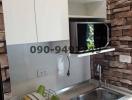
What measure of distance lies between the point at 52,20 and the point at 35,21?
168 millimetres

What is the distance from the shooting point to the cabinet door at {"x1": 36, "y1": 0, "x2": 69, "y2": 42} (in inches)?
49.5

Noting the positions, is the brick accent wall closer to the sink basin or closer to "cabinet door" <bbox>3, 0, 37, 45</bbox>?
the sink basin

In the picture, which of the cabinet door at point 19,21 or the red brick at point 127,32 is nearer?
the cabinet door at point 19,21

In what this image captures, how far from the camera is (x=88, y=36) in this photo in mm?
1541

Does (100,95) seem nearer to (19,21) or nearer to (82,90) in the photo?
(82,90)

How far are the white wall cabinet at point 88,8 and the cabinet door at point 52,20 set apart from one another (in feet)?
1.43

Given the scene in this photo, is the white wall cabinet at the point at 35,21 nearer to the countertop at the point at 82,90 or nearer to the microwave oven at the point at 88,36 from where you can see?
the microwave oven at the point at 88,36

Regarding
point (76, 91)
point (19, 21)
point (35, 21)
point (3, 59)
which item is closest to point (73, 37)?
point (35, 21)

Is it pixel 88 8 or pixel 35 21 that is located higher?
pixel 88 8

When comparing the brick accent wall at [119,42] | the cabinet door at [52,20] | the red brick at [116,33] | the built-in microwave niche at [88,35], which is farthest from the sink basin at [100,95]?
the cabinet door at [52,20]

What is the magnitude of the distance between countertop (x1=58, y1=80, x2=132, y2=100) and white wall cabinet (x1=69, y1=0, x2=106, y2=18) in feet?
2.98

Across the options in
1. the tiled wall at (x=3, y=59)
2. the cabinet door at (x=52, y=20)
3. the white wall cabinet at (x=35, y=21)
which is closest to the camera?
the tiled wall at (x=3, y=59)

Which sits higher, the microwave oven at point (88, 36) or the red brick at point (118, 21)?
the red brick at point (118, 21)

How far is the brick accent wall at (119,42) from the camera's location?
1.78 m
